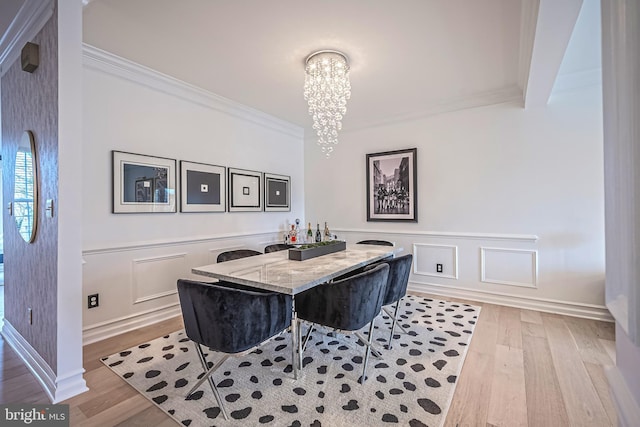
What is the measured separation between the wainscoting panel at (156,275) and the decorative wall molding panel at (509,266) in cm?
367

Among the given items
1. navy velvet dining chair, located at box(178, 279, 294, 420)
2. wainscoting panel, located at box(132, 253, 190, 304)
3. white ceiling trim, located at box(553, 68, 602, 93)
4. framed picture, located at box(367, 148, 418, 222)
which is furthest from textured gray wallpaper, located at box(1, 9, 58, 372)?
white ceiling trim, located at box(553, 68, 602, 93)

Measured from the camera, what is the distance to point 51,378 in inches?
74.0

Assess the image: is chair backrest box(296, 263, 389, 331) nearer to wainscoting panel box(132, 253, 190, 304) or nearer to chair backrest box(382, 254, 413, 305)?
chair backrest box(382, 254, 413, 305)

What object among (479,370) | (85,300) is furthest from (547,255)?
(85,300)

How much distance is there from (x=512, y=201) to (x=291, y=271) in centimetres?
297

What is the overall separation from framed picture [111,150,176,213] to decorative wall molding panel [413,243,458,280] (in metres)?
3.25

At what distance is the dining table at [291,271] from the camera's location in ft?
5.93

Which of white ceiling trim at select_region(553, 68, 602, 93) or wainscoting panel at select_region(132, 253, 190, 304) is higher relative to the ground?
white ceiling trim at select_region(553, 68, 602, 93)

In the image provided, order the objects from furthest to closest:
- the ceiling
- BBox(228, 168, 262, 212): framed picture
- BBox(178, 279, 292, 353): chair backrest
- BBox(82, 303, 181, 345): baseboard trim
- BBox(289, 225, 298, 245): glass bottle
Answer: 1. BBox(289, 225, 298, 245): glass bottle
2. BBox(228, 168, 262, 212): framed picture
3. BBox(82, 303, 181, 345): baseboard trim
4. the ceiling
5. BBox(178, 279, 292, 353): chair backrest

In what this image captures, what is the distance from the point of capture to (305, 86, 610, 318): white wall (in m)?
3.09

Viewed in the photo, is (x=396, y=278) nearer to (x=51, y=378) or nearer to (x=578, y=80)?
(x=51, y=378)

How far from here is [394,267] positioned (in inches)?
95.2

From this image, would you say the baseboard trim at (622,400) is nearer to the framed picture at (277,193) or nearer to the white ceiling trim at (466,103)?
the white ceiling trim at (466,103)

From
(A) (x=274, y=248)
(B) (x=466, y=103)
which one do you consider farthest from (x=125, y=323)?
(B) (x=466, y=103)
